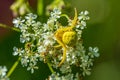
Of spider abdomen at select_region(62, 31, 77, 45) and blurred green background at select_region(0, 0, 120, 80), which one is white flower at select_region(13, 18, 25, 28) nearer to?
spider abdomen at select_region(62, 31, 77, 45)

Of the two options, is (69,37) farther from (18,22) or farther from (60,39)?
(18,22)

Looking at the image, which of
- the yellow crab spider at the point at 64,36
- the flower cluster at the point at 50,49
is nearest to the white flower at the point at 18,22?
the flower cluster at the point at 50,49

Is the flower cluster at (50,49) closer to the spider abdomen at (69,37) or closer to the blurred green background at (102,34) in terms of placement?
the spider abdomen at (69,37)

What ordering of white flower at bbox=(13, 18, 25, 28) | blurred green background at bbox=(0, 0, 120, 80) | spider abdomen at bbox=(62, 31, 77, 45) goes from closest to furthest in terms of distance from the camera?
spider abdomen at bbox=(62, 31, 77, 45)
white flower at bbox=(13, 18, 25, 28)
blurred green background at bbox=(0, 0, 120, 80)

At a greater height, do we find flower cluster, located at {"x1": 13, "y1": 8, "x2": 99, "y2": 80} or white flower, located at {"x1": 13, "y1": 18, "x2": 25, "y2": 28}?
white flower, located at {"x1": 13, "y1": 18, "x2": 25, "y2": 28}

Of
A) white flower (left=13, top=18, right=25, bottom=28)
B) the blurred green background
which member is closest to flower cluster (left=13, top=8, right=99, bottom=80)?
white flower (left=13, top=18, right=25, bottom=28)

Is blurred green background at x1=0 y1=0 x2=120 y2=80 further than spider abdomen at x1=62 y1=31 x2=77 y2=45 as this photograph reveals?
Yes

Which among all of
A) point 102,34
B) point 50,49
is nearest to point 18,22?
point 50,49

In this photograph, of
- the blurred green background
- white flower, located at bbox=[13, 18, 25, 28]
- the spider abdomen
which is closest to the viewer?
Answer: the spider abdomen

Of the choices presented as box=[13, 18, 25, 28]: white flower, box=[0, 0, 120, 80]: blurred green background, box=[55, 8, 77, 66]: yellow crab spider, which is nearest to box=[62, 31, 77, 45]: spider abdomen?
box=[55, 8, 77, 66]: yellow crab spider

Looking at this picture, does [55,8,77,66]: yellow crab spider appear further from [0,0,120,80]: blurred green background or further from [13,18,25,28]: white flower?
[0,0,120,80]: blurred green background

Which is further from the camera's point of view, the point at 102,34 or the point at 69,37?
the point at 102,34

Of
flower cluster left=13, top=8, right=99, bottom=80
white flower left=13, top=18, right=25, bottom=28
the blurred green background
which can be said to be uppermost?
the blurred green background
